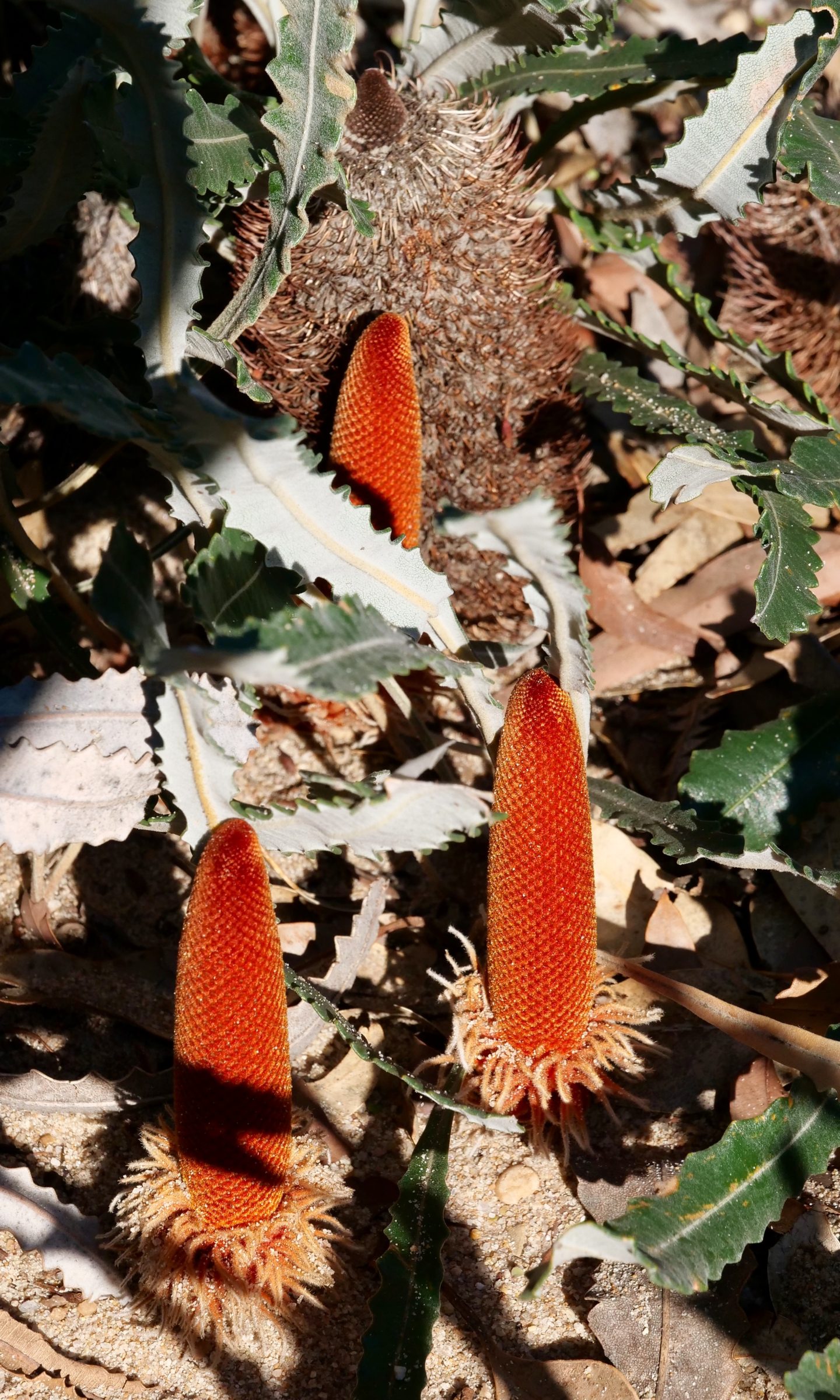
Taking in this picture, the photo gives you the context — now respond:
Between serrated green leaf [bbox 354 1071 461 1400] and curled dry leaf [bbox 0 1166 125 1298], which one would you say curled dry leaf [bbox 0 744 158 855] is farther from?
serrated green leaf [bbox 354 1071 461 1400]

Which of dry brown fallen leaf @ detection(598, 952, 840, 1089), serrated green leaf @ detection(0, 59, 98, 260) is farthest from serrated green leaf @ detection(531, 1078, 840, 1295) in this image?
serrated green leaf @ detection(0, 59, 98, 260)

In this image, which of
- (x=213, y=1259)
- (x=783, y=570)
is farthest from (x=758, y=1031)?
(x=213, y=1259)

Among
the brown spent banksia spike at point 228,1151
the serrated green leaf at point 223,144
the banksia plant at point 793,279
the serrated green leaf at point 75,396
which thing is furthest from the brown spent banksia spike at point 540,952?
the banksia plant at point 793,279

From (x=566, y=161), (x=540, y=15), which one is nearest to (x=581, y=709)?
(x=540, y=15)

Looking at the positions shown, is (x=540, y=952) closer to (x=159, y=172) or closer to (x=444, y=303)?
(x=444, y=303)

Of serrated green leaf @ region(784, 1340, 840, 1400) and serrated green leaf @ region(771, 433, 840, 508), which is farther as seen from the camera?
serrated green leaf @ region(771, 433, 840, 508)

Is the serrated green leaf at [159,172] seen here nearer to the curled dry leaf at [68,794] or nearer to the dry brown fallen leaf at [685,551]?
the curled dry leaf at [68,794]

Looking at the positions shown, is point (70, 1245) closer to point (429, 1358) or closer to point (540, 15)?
point (429, 1358)
